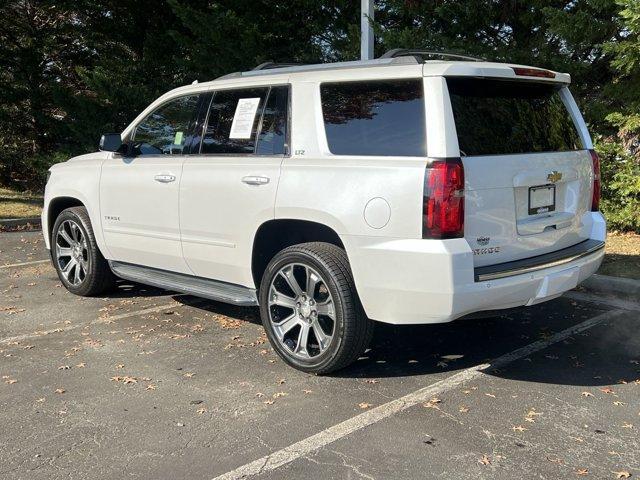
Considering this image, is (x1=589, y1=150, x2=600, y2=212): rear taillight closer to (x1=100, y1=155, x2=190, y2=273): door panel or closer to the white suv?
the white suv

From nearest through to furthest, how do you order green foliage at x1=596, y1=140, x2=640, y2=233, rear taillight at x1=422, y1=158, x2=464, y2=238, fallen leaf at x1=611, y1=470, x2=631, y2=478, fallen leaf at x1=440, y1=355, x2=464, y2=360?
fallen leaf at x1=611, y1=470, x2=631, y2=478 → rear taillight at x1=422, y1=158, x2=464, y2=238 → fallen leaf at x1=440, y1=355, x2=464, y2=360 → green foliage at x1=596, y1=140, x2=640, y2=233

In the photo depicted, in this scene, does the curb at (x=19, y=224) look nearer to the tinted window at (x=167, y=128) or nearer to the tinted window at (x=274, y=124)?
the tinted window at (x=167, y=128)

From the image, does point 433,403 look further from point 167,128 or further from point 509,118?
point 167,128

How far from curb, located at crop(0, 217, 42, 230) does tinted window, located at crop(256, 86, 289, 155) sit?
7940 millimetres

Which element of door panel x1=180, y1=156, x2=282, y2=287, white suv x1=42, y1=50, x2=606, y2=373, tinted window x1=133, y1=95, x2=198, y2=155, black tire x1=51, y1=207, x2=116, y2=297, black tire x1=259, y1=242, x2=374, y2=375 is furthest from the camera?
black tire x1=51, y1=207, x2=116, y2=297

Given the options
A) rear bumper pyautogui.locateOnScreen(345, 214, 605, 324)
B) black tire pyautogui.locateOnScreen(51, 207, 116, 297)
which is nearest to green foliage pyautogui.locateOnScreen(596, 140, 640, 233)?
rear bumper pyautogui.locateOnScreen(345, 214, 605, 324)

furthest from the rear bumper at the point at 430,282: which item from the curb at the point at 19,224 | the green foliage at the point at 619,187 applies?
the curb at the point at 19,224

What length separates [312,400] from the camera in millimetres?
4074

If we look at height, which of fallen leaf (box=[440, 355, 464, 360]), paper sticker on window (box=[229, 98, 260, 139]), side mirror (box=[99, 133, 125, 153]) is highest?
paper sticker on window (box=[229, 98, 260, 139])

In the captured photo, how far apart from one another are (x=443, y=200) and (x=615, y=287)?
3.59 meters

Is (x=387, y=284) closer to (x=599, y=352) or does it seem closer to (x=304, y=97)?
(x=304, y=97)

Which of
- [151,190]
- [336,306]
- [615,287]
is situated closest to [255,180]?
[336,306]

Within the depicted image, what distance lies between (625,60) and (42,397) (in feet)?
22.7

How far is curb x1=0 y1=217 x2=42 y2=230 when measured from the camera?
11.3m
